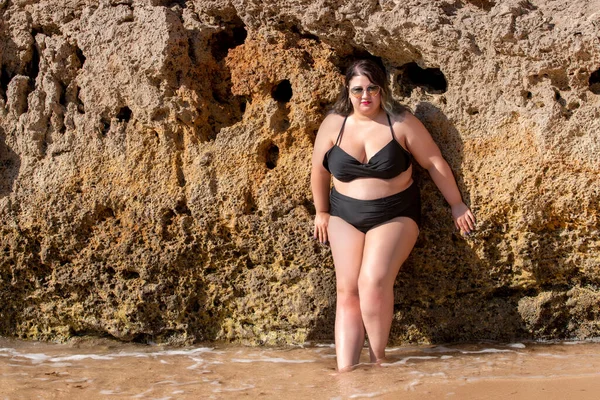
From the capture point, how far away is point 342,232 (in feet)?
12.4

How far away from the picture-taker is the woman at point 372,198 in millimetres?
3652

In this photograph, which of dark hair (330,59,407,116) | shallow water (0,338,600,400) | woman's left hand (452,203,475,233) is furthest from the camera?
woman's left hand (452,203,475,233)

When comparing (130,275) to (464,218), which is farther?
(130,275)

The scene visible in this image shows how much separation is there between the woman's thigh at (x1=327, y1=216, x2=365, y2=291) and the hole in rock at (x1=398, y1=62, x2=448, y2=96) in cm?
87

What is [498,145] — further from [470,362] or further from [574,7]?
[470,362]

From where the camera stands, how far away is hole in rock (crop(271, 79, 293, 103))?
421 cm

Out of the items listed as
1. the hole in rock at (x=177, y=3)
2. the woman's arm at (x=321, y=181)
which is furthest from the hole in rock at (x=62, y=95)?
the woman's arm at (x=321, y=181)

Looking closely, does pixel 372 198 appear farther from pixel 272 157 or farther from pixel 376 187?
pixel 272 157

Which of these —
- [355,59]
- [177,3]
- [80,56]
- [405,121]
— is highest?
[177,3]

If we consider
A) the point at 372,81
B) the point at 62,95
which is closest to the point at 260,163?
the point at 372,81

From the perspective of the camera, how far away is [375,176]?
12.3 feet

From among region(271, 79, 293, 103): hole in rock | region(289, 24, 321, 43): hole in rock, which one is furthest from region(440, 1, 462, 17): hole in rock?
region(271, 79, 293, 103): hole in rock

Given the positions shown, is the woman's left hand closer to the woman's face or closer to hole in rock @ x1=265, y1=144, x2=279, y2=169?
the woman's face

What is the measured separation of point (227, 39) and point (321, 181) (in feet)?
3.56
